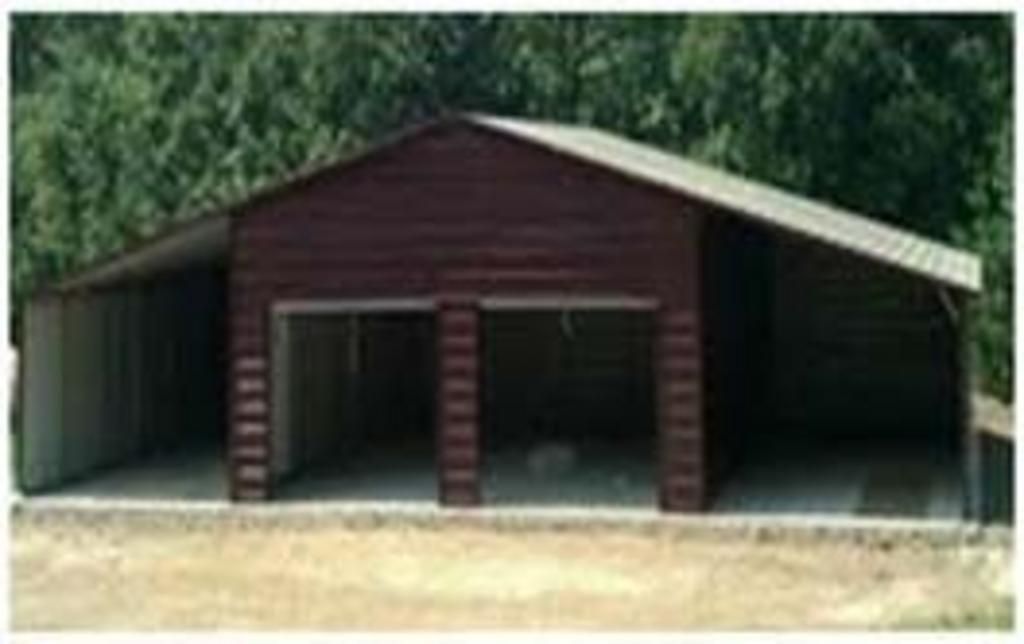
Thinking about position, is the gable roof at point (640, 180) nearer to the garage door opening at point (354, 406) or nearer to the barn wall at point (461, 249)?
the barn wall at point (461, 249)

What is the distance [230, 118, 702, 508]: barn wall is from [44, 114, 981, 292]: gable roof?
0.41ft

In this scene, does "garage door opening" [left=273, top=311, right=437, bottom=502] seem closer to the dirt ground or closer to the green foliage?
the dirt ground

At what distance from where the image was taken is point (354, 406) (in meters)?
26.2

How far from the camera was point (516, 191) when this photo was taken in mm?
20766

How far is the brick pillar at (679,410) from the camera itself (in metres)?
20.4

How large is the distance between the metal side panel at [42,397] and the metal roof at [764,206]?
173 inches

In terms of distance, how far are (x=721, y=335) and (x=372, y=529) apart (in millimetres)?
3977

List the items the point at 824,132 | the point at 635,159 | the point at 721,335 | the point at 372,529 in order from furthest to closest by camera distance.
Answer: the point at 824,132
the point at 635,159
the point at 721,335
the point at 372,529

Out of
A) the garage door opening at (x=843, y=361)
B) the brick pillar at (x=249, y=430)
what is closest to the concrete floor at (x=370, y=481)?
the brick pillar at (x=249, y=430)

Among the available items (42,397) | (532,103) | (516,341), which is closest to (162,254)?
(42,397)

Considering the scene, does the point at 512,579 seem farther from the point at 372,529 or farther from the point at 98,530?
the point at 98,530

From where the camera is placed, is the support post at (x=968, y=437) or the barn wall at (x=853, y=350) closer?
the support post at (x=968, y=437)

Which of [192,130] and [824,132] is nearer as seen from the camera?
[824,132]
